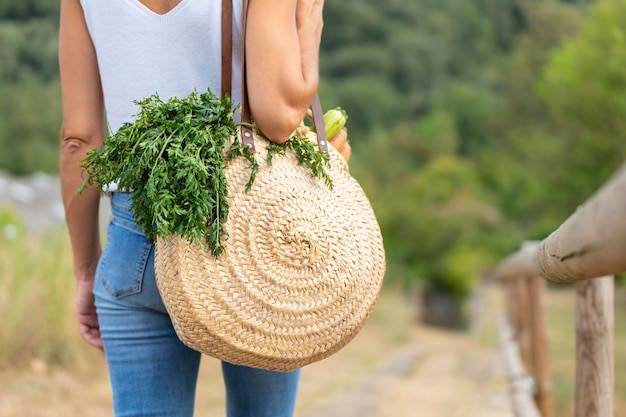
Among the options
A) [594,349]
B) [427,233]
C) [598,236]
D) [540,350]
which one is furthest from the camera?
[427,233]

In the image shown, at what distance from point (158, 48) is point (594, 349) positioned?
60.0 inches

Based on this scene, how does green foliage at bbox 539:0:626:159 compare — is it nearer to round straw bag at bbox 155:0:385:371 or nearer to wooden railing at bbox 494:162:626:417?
wooden railing at bbox 494:162:626:417

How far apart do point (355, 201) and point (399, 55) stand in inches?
1912

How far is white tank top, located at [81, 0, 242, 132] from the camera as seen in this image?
1.51m

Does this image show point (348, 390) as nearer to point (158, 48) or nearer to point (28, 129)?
point (158, 48)

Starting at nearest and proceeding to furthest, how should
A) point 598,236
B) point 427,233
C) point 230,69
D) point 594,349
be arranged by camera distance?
point 598,236
point 230,69
point 594,349
point 427,233

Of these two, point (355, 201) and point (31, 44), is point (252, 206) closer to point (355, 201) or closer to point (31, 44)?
point (355, 201)

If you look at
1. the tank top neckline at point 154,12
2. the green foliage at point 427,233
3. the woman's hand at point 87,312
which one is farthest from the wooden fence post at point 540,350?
the green foliage at point 427,233

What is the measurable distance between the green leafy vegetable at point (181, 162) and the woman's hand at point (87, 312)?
36cm

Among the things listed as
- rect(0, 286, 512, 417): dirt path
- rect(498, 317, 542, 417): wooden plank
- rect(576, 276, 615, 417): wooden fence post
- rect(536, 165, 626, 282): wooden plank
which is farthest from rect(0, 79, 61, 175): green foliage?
rect(536, 165, 626, 282): wooden plank

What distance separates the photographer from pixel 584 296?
2494 millimetres

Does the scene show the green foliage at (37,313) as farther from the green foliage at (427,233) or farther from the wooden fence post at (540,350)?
the green foliage at (427,233)

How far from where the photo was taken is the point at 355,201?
1534 mm

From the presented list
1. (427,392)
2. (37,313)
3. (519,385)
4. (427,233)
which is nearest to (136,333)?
(519,385)
